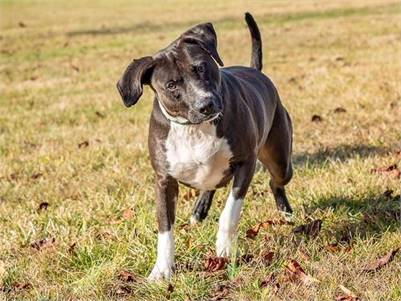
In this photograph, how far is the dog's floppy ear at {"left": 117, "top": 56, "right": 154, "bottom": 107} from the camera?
14.6 ft

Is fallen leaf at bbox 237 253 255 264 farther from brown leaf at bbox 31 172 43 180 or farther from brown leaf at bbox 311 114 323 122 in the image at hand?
brown leaf at bbox 311 114 323 122

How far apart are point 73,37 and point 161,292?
64.2ft

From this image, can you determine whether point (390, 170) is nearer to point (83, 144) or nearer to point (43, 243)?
point (43, 243)

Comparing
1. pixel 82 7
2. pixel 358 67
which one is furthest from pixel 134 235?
pixel 82 7

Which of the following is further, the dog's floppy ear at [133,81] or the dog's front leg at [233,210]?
the dog's front leg at [233,210]

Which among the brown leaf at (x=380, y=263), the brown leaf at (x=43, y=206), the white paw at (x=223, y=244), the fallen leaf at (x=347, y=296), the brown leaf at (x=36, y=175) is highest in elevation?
the fallen leaf at (x=347, y=296)

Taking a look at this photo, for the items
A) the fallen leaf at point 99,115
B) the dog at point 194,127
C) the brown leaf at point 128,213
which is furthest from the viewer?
the fallen leaf at point 99,115

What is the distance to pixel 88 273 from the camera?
4.50 meters

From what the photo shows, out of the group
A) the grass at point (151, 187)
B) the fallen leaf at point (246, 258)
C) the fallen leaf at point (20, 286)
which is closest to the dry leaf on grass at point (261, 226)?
the grass at point (151, 187)

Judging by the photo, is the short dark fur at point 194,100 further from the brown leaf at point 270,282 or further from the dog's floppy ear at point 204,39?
the brown leaf at point 270,282

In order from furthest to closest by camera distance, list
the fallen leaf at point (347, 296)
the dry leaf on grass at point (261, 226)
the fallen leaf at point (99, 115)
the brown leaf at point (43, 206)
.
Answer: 1. the fallen leaf at point (99, 115)
2. the brown leaf at point (43, 206)
3. the dry leaf on grass at point (261, 226)
4. the fallen leaf at point (347, 296)

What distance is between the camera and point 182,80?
4.36 m

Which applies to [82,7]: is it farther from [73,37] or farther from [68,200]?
[68,200]

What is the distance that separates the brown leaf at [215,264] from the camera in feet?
14.5
